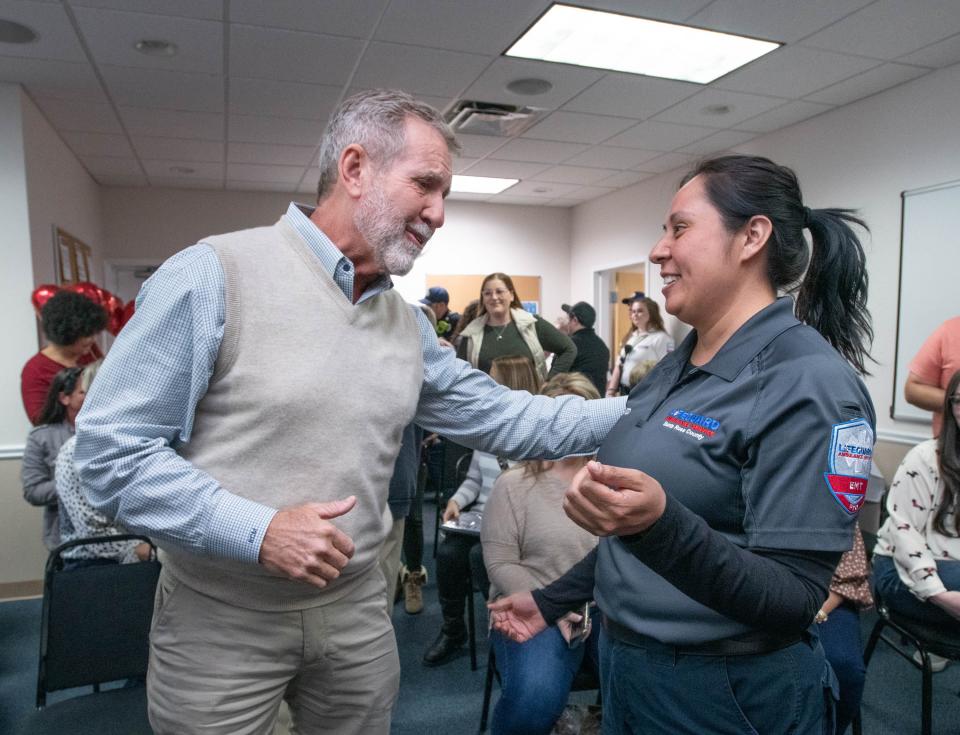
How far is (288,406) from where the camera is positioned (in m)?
1.10

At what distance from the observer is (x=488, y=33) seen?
3215 millimetres

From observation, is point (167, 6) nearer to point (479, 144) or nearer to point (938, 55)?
point (479, 144)

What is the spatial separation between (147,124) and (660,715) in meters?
4.99

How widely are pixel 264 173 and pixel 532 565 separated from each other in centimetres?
523

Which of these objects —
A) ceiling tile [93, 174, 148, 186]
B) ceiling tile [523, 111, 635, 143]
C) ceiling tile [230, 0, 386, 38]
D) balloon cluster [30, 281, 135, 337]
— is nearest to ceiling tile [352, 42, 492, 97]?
ceiling tile [230, 0, 386, 38]

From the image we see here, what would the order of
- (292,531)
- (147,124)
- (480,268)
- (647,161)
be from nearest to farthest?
1. (292,531)
2. (147,124)
3. (647,161)
4. (480,268)

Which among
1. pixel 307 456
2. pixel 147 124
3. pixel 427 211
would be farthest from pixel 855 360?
pixel 147 124

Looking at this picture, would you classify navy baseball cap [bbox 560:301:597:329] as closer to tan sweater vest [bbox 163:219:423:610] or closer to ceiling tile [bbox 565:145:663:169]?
ceiling tile [bbox 565:145:663:169]

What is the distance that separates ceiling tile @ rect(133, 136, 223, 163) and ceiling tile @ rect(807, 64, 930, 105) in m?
4.35

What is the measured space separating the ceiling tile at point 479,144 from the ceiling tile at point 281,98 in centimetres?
109

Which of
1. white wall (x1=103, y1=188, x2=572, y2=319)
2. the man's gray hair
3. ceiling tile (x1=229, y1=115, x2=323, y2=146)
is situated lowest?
the man's gray hair

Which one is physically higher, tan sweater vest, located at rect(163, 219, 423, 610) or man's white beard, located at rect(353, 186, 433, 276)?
man's white beard, located at rect(353, 186, 433, 276)

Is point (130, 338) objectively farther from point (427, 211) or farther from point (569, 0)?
point (569, 0)

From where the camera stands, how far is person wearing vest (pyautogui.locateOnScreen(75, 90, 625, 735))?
991 millimetres
